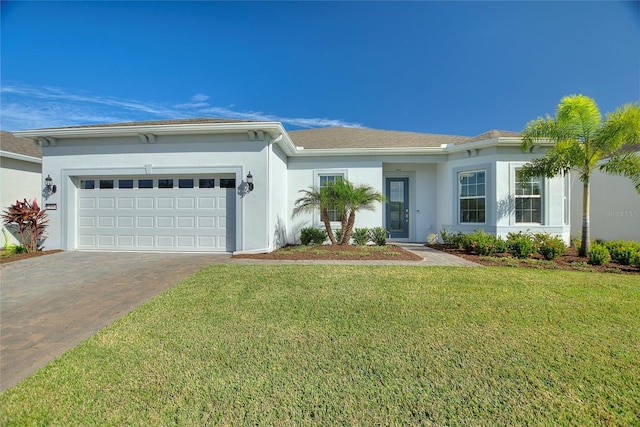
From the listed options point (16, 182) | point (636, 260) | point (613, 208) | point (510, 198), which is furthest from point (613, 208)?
point (16, 182)

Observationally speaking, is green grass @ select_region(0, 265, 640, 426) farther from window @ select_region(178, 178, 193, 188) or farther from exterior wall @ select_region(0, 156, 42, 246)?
exterior wall @ select_region(0, 156, 42, 246)

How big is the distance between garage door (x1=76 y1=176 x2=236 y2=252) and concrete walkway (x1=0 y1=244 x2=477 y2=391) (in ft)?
2.06

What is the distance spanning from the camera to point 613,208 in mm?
10055

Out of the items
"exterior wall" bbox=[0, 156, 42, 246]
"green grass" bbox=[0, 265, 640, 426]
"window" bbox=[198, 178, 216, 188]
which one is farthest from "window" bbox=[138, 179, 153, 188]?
"green grass" bbox=[0, 265, 640, 426]

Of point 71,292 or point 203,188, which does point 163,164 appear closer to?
point 203,188

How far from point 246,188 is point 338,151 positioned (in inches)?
153

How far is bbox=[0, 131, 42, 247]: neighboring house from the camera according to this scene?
926 centimetres

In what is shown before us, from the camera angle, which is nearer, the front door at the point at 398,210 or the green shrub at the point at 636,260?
the green shrub at the point at 636,260

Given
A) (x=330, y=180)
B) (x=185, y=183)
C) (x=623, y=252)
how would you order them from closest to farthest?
(x=623, y=252)
(x=185, y=183)
(x=330, y=180)

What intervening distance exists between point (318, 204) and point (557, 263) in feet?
22.6

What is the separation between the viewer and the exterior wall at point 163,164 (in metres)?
7.93

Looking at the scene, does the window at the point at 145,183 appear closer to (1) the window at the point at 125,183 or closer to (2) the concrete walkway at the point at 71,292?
(1) the window at the point at 125,183

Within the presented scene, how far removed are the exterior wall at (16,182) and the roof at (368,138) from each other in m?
10.3

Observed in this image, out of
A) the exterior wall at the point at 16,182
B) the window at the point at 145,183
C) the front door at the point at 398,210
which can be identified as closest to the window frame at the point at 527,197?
the front door at the point at 398,210
